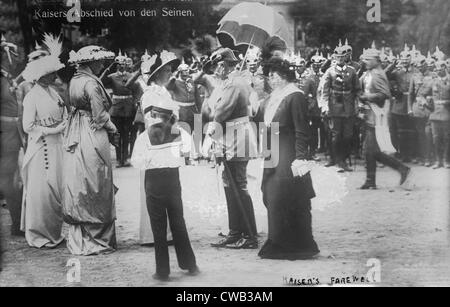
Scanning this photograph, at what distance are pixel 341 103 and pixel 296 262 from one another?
1.39 m

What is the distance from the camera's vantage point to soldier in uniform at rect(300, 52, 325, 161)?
6871 millimetres

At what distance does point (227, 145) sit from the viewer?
6.79 m

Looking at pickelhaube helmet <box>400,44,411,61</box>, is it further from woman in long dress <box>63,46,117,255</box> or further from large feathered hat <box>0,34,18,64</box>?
large feathered hat <box>0,34,18,64</box>

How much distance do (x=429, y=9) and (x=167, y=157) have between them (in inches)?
96.6

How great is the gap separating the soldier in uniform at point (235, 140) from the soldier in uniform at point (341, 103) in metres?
0.73

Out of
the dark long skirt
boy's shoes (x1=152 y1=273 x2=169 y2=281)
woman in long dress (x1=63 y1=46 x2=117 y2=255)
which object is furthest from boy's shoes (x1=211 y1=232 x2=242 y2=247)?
woman in long dress (x1=63 y1=46 x2=117 y2=255)

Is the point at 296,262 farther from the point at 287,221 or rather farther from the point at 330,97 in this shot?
the point at 330,97

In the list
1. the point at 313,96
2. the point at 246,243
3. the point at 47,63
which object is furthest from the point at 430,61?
the point at 47,63

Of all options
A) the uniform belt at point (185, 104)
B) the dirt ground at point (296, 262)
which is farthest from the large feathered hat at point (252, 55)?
the dirt ground at point (296, 262)

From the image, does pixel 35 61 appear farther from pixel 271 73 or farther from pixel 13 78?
pixel 271 73

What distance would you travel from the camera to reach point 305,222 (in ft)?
22.4

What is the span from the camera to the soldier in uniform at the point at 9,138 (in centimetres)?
696

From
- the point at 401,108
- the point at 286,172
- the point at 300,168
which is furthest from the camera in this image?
the point at 401,108

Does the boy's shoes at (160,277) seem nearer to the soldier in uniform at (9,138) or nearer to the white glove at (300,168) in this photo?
the soldier in uniform at (9,138)
